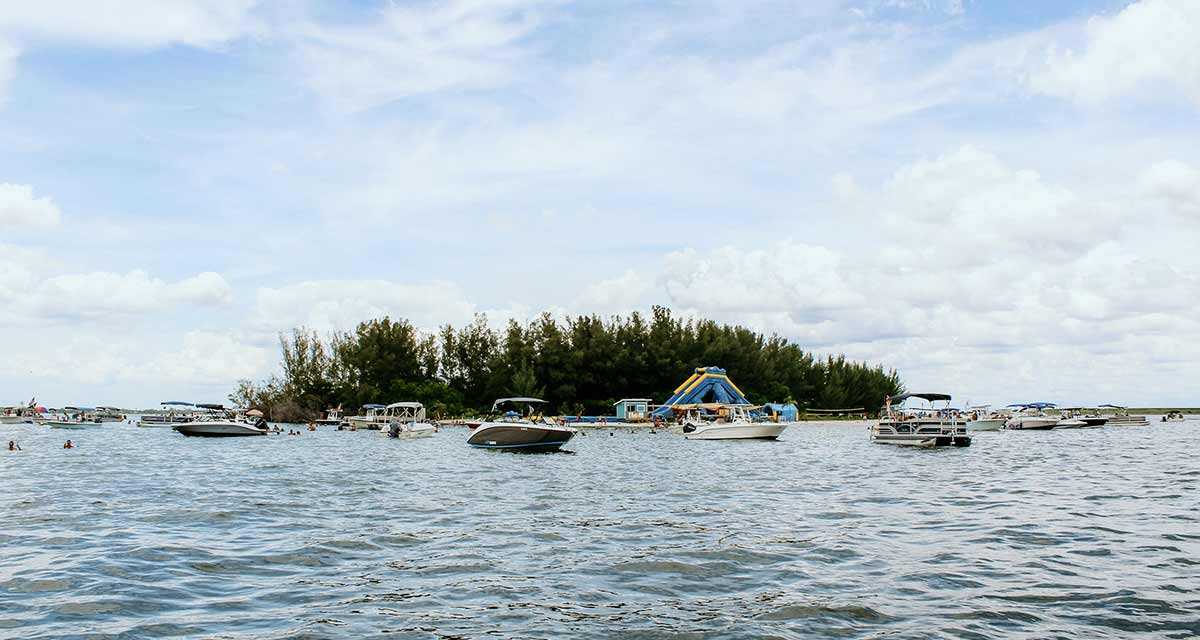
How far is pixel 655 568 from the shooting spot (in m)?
15.7

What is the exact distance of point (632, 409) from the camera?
353 ft

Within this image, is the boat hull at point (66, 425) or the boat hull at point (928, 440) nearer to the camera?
the boat hull at point (928, 440)

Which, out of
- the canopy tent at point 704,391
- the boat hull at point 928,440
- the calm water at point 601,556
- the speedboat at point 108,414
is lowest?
the calm water at point 601,556

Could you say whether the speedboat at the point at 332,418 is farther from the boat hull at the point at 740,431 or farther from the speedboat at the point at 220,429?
the boat hull at the point at 740,431

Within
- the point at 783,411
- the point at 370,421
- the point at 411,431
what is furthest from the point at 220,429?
the point at 783,411

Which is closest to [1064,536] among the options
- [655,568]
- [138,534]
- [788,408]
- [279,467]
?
[655,568]

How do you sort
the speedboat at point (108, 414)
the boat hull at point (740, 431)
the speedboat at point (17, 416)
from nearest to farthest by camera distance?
1. the boat hull at point (740, 431)
2. the speedboat at point (108, 414)
3. the speedboat at point (17, 416)

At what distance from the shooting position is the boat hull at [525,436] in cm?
4984

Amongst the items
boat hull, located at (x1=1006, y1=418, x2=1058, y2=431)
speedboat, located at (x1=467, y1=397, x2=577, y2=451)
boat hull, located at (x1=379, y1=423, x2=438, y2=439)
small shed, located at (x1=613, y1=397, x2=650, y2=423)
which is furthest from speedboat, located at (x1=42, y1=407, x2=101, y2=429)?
boat hull, located at (x1=1006, y1=418, x2=1058, y2=431)

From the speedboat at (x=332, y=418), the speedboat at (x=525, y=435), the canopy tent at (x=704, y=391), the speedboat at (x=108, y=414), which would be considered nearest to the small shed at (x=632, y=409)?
the canopy tent at (x=704, y=391)

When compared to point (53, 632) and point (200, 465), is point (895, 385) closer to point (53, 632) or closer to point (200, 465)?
point (200, 465)

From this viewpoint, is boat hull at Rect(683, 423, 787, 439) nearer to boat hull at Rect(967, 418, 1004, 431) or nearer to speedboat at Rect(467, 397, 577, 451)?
speedboat at Rect(467, 397, 577, 451)

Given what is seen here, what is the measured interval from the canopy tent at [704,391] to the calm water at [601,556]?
7057 cm

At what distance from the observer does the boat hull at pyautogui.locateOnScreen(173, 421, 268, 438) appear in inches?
2987
